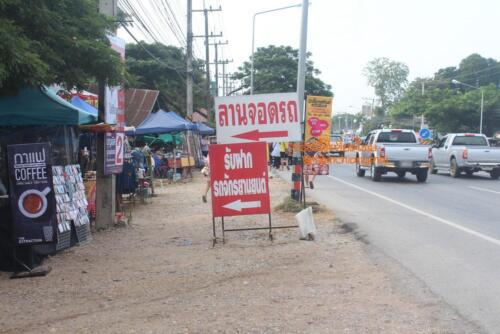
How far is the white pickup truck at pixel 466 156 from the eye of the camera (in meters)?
22.2

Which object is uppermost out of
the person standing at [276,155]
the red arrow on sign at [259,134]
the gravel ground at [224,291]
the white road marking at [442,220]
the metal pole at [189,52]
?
the metal pole at [189,52]

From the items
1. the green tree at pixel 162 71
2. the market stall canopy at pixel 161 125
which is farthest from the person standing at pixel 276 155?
the green tree at pixel 162 71

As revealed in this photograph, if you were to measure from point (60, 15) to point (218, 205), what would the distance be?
11.6 ft

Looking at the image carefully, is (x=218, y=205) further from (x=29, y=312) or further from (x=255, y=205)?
(x=29, y=312)

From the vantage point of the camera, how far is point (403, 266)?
7.25 metres

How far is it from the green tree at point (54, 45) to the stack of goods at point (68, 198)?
1267 mm

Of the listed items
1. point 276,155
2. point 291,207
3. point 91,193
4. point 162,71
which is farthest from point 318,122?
point 162,71

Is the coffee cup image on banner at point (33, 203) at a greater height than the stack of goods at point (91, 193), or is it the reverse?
the coffee cup image on banner at point (33, 203)

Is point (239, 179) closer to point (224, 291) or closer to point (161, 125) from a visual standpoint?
point (224, 291)

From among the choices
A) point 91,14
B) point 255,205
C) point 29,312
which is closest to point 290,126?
point 255,205

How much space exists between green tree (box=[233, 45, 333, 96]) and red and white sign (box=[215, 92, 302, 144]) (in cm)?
4094

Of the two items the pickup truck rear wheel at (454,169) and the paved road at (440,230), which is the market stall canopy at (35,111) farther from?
the pickup truck rear wheel at (454,169)

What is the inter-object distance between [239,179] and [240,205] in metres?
0.40

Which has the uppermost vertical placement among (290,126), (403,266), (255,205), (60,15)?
(60,15)
